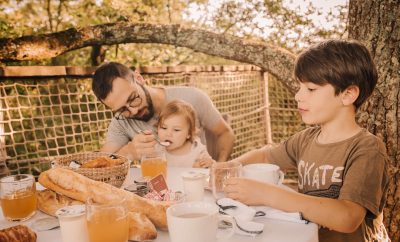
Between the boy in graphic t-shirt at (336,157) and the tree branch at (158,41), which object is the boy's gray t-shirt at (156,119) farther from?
the boy in graphic t-shirt at (336,157)

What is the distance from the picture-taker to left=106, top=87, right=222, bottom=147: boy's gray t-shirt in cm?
287

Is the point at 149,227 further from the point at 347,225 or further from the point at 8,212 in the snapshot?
the point at 347,225

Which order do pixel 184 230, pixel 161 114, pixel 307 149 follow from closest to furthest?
pixel 184 230 → pixel 307 149 → pixel 161 114

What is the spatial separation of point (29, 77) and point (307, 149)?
2141 mm

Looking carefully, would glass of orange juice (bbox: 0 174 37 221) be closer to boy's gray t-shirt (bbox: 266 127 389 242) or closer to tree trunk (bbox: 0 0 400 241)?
boy's gray t-shirt (bbox: 266 127 389 242)

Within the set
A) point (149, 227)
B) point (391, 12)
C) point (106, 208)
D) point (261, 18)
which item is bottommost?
point (149, 227)

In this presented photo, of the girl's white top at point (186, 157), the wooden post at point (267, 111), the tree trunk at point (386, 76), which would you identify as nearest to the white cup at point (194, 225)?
the girl's white top at point (186, 157)

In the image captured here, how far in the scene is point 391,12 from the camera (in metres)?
2.47

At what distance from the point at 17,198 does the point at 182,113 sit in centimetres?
150

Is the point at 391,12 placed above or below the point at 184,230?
above

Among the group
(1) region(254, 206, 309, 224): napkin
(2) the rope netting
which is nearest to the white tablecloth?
(1) region(254, 206, 309, 224): napkin

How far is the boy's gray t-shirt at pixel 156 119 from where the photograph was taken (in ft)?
9.41

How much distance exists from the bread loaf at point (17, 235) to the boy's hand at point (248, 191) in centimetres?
68

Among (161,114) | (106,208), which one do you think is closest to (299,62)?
(106,208)
